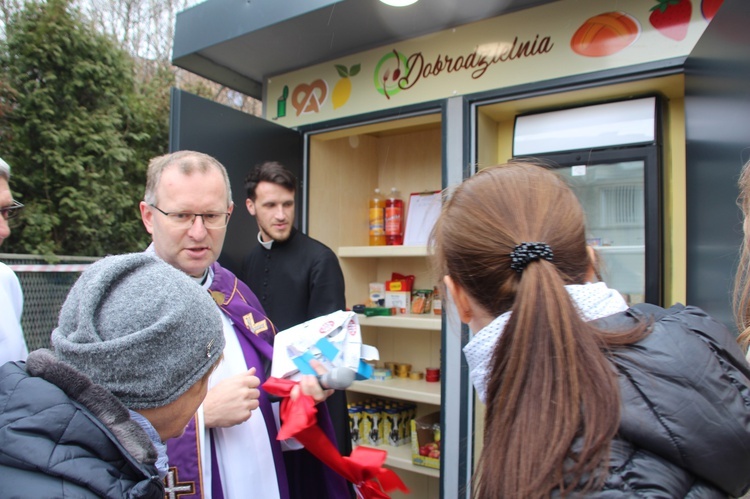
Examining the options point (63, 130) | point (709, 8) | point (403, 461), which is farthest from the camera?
point (63, 130)

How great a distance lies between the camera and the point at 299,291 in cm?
273

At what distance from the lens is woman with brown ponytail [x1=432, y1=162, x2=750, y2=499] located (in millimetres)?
740

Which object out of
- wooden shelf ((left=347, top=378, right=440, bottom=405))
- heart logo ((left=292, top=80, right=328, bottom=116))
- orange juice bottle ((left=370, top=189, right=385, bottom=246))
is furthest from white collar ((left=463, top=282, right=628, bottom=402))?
orange juice bottle ((left=370, top=189, right=385, bottom=246))

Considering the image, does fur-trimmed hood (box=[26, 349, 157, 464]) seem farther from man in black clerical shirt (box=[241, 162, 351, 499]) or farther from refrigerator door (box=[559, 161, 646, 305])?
refrigerator door (box=[559, 161, 646, 305])

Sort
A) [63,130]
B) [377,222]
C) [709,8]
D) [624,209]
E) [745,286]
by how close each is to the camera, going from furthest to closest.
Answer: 1. [63,130]
2. [377,222]
3. [624,209]
4. [709,8]
5. [745,286]

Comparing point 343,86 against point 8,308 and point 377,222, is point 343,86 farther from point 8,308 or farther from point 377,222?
point 8,308

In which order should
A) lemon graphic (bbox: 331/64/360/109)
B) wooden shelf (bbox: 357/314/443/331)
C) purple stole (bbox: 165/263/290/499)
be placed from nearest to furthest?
purple stole (bbox: 165/263/290/499) → wooden shelf (bbox: 357/314/443/331) → lemon graphic (bbox: 331/64/360/109)

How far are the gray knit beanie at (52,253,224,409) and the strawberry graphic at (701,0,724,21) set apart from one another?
2448 mm

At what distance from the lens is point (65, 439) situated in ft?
2.43

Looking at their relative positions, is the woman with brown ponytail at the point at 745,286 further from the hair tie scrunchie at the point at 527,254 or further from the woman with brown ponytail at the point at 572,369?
the hair tie scrunchie at the point at 527,254

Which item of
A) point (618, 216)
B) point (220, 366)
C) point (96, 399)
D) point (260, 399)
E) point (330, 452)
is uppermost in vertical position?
point (618, 216)

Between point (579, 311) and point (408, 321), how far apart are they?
2.46 m

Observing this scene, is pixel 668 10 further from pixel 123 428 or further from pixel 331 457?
pixel 123 428

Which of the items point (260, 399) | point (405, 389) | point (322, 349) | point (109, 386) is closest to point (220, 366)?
point (260, 399)
